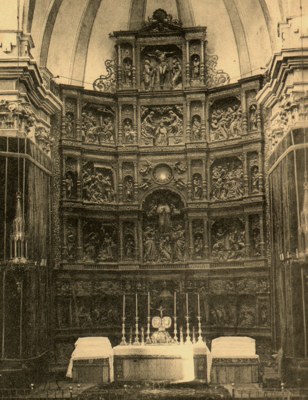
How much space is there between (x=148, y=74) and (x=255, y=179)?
4.58m

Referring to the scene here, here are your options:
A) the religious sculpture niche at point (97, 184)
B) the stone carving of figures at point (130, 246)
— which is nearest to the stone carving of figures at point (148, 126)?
the religious sculpture niche at point (97, 184)

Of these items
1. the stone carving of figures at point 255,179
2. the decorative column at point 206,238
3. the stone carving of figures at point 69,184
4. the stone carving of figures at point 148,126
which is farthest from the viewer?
the stone carving of figures at point 148,126

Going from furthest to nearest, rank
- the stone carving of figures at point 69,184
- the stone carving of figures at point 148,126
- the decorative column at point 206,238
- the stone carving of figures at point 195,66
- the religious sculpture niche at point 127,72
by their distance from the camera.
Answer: the stone carving of figures at point 148,126, the religious sculpture niche at point 127,72, the stone carving of figures at point 195,66, the decorative column at point 206,238, the stone carving of figures at point 69,184

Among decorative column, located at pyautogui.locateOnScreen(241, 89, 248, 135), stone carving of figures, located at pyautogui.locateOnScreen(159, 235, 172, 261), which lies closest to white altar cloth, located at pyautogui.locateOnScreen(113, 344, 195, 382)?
stone carving of figures, located at pyautogui.locateOnScreen(159, 235, 172, 261)

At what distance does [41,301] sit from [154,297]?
12.6ft

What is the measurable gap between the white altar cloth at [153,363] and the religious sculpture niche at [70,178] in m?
5.46

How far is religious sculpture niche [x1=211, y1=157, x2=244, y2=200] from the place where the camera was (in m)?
19.6

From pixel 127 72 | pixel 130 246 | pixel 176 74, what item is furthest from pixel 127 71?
pixel 130 246

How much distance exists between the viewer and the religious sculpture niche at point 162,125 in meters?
20.4

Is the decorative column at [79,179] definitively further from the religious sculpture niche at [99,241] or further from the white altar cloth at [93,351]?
the white altar cloth at [93,351]

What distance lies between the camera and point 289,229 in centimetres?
1512

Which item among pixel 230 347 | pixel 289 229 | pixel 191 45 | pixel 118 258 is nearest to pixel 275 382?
pixel 230 347

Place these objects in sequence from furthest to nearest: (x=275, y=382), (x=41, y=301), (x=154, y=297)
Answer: (x=154, y=297)
(x=41, y=301)
(x=275, y=382)

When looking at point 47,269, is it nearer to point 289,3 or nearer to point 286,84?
point 286,84
